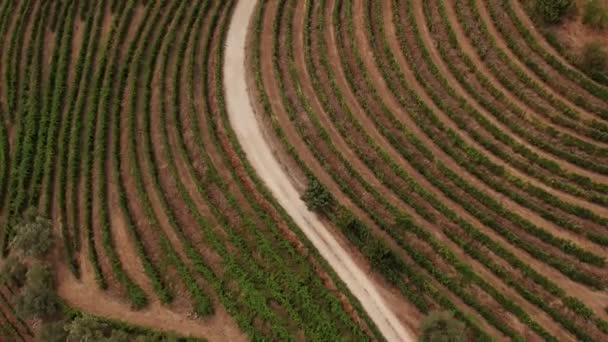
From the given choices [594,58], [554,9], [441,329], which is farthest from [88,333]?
[554,9]

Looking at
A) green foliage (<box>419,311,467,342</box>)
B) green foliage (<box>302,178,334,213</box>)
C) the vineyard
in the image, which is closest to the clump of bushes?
the vineyard

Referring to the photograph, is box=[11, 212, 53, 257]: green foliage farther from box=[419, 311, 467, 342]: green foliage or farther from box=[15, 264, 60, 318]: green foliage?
box=[419, 311, 467, 342]: green foliage

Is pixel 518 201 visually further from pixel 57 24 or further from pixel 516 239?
pixel 57 24

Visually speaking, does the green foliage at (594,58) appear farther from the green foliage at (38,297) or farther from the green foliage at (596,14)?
the green foliage at (38,297)

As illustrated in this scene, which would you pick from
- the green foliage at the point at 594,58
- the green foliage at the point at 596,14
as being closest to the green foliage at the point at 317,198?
the green foliage at the point at 594,58

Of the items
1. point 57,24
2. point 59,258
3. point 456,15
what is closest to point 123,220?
point 59,258

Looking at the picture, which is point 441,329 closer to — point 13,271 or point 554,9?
point 554,9
